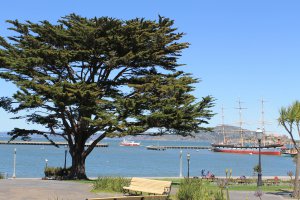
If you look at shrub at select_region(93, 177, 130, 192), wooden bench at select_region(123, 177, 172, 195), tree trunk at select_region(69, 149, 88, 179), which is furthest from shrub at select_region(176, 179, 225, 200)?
tree trunk at select_region(69, 149, 88, 179)

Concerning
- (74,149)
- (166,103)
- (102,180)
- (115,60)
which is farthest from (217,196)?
(74,149)

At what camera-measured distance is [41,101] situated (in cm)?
2828

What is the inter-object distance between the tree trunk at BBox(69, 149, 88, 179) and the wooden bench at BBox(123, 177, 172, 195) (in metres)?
13.2

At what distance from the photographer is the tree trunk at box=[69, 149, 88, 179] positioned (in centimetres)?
3197

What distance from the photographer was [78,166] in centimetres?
3244

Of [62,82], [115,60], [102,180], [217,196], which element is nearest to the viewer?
[217,196]

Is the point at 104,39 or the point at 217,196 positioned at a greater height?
the point at 104,39

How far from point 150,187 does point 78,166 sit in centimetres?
1509

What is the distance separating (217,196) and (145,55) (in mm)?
17262

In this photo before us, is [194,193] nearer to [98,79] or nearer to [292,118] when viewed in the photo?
[292,118]

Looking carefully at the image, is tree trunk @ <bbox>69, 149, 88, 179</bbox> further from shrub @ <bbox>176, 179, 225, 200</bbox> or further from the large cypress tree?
shrub @ <bbox>176, 179, 225, 200</bbox>

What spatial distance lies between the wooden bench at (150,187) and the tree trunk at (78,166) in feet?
43.2

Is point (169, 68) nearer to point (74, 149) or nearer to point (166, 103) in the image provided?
point (166, 103)

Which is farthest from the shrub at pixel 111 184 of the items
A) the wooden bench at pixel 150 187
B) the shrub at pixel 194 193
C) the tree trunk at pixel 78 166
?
the tree trunk at pixel 78 166
